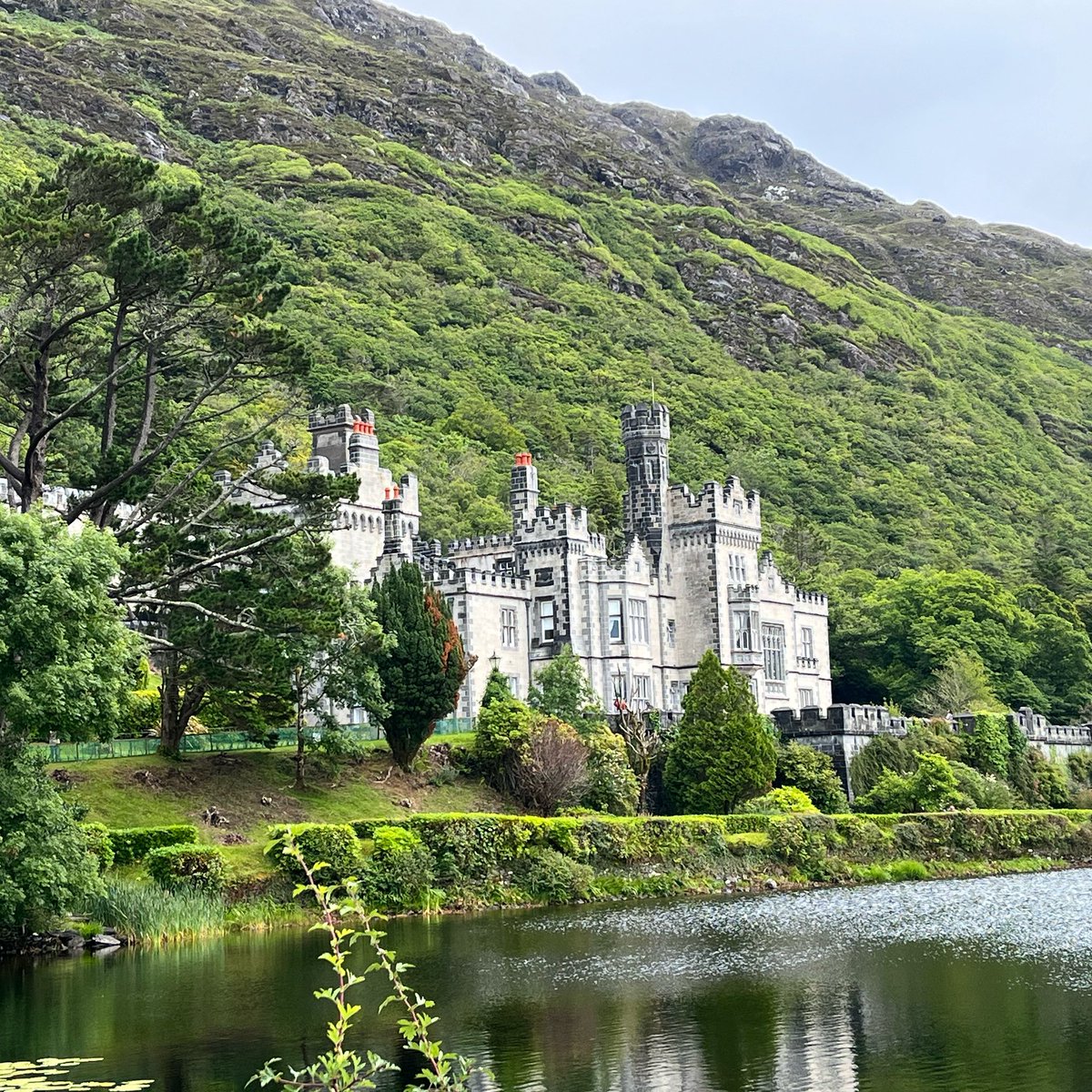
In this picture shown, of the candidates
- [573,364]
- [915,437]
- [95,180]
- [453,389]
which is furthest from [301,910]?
[915,437]

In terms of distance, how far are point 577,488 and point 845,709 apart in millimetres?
51900

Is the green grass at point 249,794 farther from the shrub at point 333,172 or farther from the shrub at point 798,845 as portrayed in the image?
the shrub at point 333,172

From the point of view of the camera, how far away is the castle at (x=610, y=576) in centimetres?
7125

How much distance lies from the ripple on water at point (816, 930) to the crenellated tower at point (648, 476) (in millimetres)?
28582

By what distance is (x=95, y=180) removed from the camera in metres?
43.4

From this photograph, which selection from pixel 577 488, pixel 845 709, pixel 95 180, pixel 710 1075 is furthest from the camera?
pixel 577 488

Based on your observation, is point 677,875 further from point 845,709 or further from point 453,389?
point 453,389

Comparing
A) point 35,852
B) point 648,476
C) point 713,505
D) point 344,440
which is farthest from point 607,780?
point 35,852

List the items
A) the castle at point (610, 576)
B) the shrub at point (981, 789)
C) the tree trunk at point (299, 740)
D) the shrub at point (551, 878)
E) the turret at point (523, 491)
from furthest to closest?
the turret at point (523, 491), the castle at point (610, 576), the shrub at point (981, 789), the tree trunk at point (299, 740), the shrub at point (551, 878)

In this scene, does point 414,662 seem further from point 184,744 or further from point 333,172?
point 333,172

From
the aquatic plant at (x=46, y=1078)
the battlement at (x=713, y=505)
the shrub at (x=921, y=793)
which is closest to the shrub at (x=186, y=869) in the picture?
the aquatic plant at (x=46, y=1078)

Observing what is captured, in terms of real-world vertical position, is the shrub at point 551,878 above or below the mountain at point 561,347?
below

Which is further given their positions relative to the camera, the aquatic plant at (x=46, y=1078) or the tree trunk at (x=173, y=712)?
the tree trunk at (x=173, y=712)

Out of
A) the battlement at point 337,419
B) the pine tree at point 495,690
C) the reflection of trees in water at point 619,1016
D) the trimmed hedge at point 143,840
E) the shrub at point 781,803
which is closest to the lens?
the reflection of trees in water at point 619,1016
